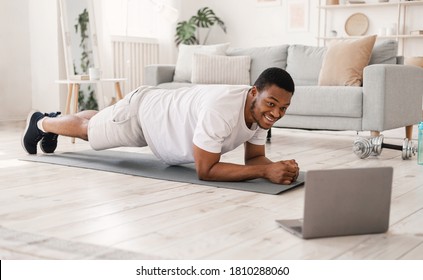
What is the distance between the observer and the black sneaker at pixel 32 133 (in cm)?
337

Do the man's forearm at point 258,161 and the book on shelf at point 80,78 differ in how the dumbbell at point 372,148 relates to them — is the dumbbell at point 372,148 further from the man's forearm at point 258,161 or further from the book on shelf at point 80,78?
the book on shelf at point 80,78

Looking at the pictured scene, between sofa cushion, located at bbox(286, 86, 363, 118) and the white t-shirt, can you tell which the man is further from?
sofa cushion, located at bbox(286, 86, 363, 118)

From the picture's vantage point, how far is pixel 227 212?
210 cm

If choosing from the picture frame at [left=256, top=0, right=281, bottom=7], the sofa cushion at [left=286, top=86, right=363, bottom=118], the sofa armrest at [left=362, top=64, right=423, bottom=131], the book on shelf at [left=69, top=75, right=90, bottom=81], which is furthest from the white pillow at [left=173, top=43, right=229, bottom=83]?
the picture frame at [left=256, top=0, right=281, bottom=7]

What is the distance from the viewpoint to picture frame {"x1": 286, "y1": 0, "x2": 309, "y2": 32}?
721cm

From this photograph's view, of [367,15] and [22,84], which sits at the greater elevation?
[367,15]

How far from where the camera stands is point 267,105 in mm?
2361

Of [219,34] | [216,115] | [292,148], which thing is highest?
[219,34]

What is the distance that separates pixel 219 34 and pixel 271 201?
5.81 meters

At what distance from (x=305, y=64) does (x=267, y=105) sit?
2593mm

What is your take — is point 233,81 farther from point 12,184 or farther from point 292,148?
point 12,184

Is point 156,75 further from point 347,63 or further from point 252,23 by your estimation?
point 252,23
